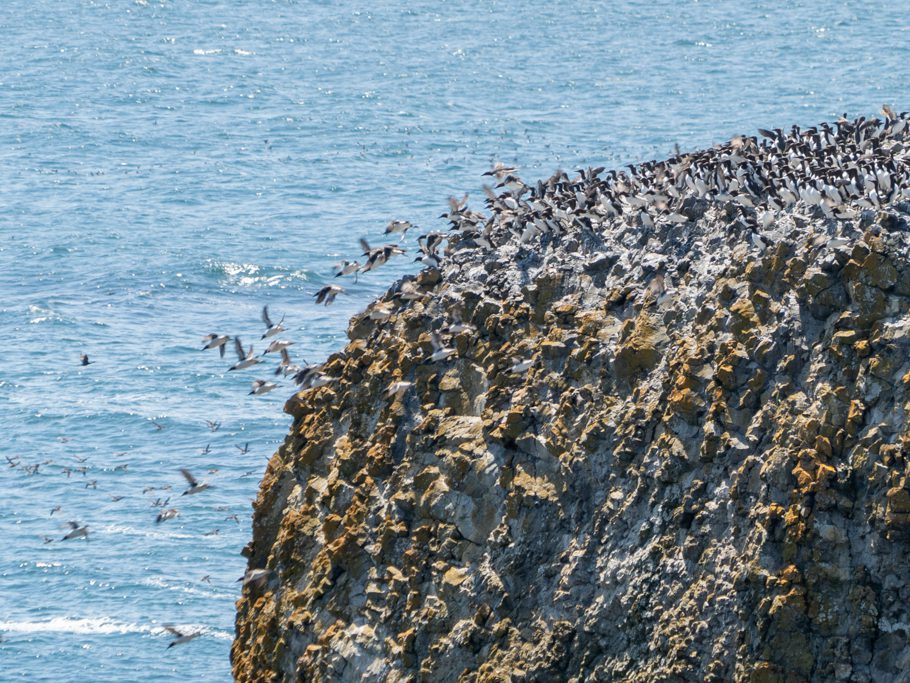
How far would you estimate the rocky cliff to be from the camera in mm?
23500

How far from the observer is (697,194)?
28516 millimetres

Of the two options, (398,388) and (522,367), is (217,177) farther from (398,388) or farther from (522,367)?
(522,367)

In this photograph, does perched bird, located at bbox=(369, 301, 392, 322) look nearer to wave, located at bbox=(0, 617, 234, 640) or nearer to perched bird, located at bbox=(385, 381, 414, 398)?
perched bird, located at bbox=(385, 381, 414, 398)

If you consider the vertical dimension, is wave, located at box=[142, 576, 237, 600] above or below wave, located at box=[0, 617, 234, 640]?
above

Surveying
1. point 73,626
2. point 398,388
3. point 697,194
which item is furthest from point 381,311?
point 73,626

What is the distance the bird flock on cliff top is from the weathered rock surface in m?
0.31

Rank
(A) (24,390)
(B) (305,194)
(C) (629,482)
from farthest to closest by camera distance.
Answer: (B) (305,194) < (A) (24,390) < (C) (629,482)

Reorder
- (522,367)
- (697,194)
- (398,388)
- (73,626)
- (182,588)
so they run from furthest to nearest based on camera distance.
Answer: (182,588) → (73,626) → (398,388) → (697,194) → (522,367)

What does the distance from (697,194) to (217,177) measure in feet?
285

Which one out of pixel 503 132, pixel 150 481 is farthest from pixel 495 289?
pixel 503 132

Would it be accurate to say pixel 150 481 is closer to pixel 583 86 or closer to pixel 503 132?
pixel 503 132

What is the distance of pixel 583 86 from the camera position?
133 meters

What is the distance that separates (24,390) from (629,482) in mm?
49898

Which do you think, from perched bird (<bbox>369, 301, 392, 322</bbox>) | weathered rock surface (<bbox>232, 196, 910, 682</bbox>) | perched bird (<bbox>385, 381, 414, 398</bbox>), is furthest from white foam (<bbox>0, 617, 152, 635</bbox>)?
perched bird (<bbox>385, 381, 414, 398</bbox>)
